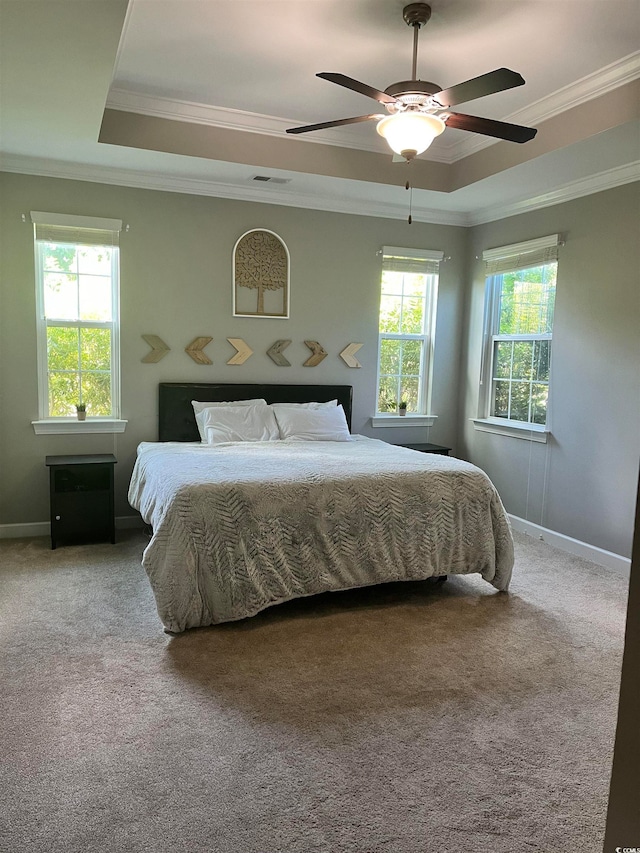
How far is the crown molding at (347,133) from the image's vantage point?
10.8ft

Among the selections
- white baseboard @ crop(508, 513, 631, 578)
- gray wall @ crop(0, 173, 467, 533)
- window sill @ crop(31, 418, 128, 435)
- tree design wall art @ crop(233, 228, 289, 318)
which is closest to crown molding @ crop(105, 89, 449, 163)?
gray wall @ crop(0, 173, 467, 533)

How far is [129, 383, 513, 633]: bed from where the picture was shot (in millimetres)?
2988

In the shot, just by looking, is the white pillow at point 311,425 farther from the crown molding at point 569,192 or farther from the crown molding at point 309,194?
the crown molding at point 569,192

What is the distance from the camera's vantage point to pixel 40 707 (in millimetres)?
2350

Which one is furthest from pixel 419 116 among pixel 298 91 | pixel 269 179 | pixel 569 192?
pixel 569 192

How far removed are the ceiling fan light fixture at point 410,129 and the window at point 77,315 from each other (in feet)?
8.17

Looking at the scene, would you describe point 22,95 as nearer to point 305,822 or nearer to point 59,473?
point 59,473

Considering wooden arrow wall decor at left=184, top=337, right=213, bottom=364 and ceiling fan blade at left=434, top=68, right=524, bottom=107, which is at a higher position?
ceiling fan blade at left=434, top=68, right=524, bottom=107

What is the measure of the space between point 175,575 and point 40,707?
781 millimetres

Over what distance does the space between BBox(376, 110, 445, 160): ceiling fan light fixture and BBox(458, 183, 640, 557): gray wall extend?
1910mm

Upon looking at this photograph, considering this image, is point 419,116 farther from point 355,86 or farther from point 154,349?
point 154,349

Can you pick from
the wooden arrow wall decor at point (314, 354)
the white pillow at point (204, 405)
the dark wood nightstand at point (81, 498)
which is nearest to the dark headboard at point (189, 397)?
the white pillow at point (204, 405)

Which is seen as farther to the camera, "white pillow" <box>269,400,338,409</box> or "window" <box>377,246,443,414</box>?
"window" <box>377,246,443,414</box>

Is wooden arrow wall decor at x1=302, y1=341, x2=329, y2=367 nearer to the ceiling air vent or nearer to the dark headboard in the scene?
the dark headboard
